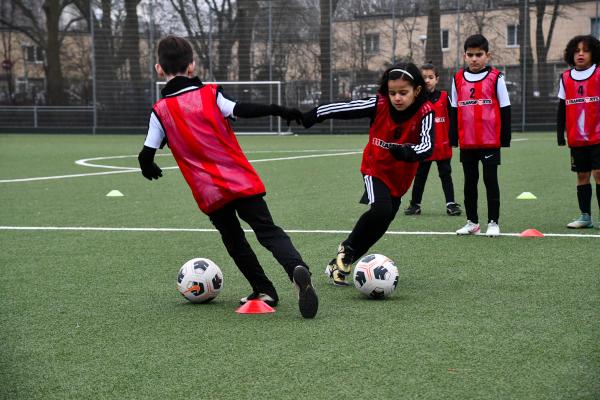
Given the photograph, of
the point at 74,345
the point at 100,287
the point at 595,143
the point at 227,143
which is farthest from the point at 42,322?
the point at 595,143

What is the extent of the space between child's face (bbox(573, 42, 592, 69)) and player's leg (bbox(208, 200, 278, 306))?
473 centimetres

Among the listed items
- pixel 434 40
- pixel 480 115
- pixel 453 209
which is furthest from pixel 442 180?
pixel 434 40

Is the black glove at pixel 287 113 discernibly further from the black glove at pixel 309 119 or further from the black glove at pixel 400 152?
the black glove at pixel 400 152

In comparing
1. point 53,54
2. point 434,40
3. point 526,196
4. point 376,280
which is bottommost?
point 526,196

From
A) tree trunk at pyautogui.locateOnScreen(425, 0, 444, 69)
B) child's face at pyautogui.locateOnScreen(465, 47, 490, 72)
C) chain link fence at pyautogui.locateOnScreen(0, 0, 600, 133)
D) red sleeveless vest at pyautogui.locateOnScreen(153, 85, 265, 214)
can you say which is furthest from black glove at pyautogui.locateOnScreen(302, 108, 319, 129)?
tree trunk at pyautogui.locateOnScreen(425, 0, 444, 69)

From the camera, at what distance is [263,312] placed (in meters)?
5.27

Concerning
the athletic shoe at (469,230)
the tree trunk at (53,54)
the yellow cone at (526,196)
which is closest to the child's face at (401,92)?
the athletic shoe at (469,230)

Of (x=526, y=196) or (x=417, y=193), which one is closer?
(x=417, y=193)

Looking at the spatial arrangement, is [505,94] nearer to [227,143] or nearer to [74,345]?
[227,143]

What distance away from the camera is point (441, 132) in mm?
10812

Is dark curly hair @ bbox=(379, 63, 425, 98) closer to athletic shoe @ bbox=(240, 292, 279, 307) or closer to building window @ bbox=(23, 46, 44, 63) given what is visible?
athletic shoe @ bbox=(240, 292, 279, 307)

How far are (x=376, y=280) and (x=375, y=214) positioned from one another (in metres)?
0.67

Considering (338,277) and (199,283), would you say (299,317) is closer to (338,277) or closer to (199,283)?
(199,283)

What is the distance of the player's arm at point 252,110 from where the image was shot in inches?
199
